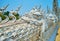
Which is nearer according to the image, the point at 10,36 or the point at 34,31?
the point at 10,36

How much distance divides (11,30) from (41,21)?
150 centimetres

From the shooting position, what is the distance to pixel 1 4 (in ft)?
7.63

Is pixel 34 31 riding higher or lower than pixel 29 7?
lower

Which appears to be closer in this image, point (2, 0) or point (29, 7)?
point (2, 0)

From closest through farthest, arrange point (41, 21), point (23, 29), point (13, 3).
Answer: point (23, 29) < point (13, 3) < point (41, 21)

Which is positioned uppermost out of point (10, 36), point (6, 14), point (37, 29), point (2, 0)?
point (2, 0)

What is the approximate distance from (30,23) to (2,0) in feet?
2.61

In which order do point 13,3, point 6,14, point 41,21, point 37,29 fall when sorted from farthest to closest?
point 41,21
point 37,29
point 13,3
point 6,14

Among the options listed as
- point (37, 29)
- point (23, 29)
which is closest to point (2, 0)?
point (23, 29)

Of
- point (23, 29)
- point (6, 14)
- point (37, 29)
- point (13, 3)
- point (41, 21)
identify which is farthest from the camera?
point (41, 21)

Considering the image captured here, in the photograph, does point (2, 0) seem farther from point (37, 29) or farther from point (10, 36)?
point (37, 29)

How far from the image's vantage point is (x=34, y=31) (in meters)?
3.04

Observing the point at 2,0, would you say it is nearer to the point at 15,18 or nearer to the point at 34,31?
the point at 15,18

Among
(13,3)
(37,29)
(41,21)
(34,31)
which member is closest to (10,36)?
(13,3)
